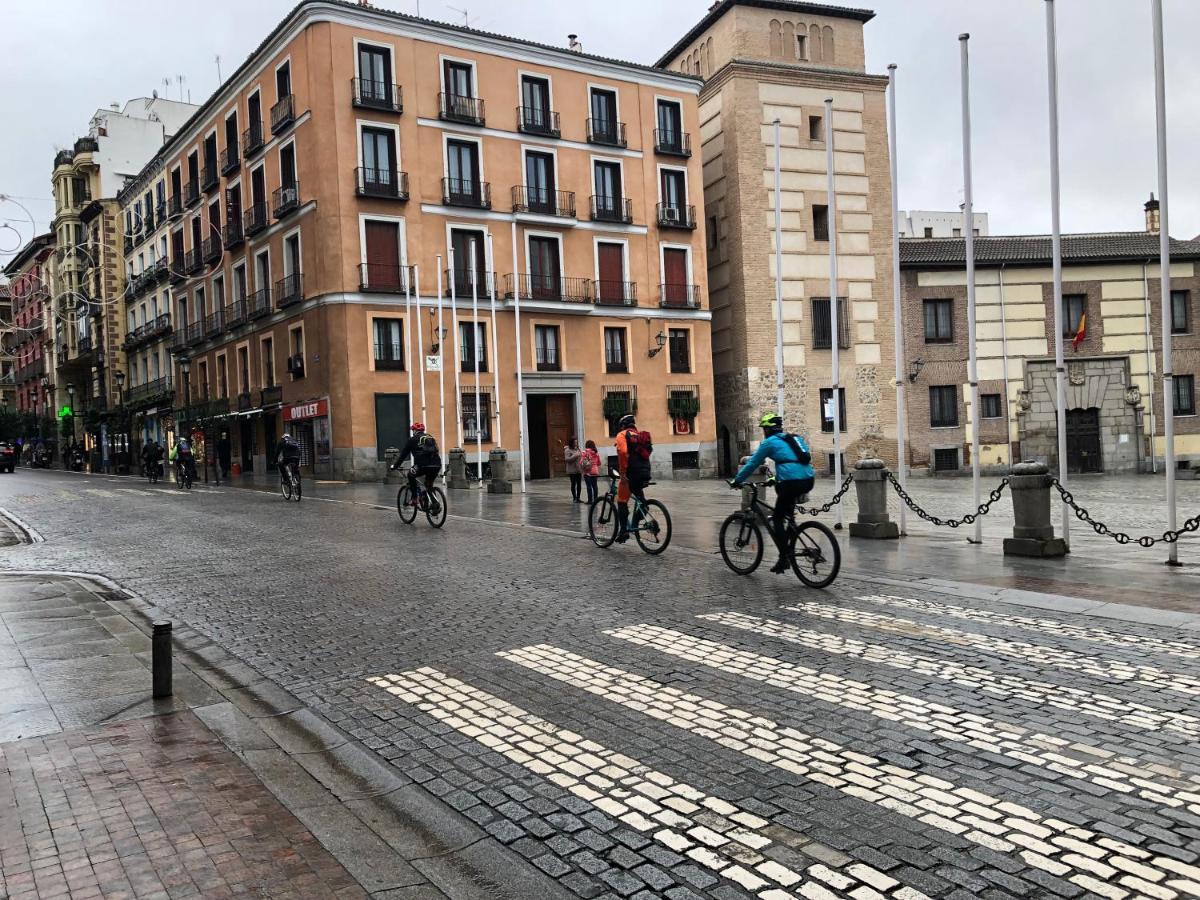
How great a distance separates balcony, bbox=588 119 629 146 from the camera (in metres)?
38.3

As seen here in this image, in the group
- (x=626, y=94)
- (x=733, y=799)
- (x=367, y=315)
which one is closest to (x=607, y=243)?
(x=626, y=94)

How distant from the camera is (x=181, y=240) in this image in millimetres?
47469

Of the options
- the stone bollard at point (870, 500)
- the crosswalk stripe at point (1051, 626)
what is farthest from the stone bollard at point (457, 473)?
the crosswalk stripe at point (1051, 626)

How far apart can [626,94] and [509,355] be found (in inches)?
484

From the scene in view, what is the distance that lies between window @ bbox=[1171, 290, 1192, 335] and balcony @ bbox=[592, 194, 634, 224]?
2207cm

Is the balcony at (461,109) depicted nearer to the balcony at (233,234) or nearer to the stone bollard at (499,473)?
the balcony at (233,234)

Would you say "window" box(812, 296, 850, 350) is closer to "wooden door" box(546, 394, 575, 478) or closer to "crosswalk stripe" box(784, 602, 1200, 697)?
"wooden door" box(546, 394, 575, 478)

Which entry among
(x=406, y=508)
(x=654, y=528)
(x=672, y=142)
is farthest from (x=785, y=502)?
Answer: (x=672, y=142)

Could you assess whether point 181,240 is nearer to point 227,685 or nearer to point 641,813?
point 227,685

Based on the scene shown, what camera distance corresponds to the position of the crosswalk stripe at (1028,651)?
581 cm

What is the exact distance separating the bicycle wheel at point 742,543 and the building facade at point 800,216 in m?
28.1

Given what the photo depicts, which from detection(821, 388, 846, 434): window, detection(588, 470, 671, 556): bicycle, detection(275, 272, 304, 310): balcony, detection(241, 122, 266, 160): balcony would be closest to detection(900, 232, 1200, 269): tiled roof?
detection(821, 388, 846, 434): window

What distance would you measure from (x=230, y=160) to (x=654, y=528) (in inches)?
1380

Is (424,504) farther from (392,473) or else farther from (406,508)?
(392,473)
